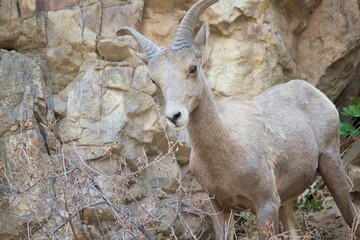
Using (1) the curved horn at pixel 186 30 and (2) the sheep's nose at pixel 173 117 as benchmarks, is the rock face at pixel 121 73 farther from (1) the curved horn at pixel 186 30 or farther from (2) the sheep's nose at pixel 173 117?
(2) the sheep's nose at pixel 173 117

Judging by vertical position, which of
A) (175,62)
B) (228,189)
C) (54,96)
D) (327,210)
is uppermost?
(175,62)

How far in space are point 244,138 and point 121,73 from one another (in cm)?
262

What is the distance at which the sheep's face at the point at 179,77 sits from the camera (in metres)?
5.95

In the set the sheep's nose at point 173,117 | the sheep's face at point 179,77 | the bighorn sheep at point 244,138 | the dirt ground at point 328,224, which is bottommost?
the dirt ground at point 328,224

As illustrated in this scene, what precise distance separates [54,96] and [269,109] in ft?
9.19

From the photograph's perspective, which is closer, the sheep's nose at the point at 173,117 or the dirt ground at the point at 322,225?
the sheep's nose at the point at 173,117

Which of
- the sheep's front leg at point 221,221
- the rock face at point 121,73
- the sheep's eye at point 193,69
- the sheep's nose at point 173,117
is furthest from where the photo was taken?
the rock face at point 121,73

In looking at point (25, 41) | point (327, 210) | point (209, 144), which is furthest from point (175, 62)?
point (327, 210)

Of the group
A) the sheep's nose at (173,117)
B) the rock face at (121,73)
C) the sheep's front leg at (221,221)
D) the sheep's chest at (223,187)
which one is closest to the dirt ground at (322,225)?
the rock face at (121,73)

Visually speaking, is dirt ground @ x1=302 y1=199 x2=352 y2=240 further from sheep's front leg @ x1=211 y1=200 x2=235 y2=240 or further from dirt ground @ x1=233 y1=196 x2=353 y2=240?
sheep's front leg @ x1=211 y1=200 x2=235 y2=240

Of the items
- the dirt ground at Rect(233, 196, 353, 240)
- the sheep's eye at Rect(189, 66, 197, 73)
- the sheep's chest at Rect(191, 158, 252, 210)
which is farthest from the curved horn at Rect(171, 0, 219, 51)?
the dirt ground at Rect(233, 196, 353, 240)

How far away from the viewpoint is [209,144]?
6426 millimetres

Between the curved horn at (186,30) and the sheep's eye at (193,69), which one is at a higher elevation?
the curved horn at (186,30)

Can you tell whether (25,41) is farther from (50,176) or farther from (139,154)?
(50,176)
